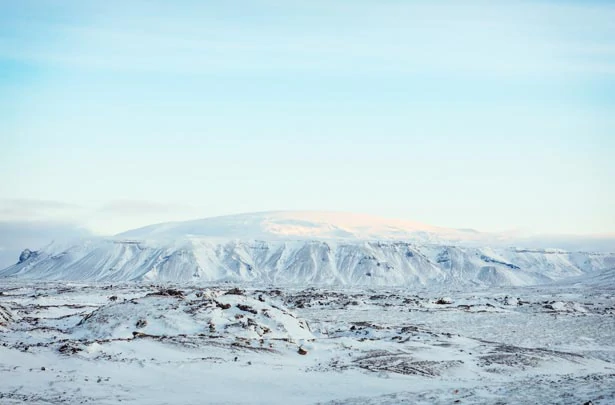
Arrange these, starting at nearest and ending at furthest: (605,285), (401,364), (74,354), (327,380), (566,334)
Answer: (327,380) → (74,354) → (401,364) → (566,334) → (605,285)

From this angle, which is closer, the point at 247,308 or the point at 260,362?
the point at 260,362

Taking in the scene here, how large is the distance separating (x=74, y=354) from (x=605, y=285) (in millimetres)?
143471

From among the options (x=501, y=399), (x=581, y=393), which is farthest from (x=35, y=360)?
(x=581, y=393)

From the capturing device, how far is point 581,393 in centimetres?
1862

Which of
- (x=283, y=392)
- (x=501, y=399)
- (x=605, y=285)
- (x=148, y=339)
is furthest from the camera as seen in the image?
(x=605, y=285)

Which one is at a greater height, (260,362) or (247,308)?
(247,308)

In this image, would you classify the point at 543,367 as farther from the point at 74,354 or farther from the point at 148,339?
the point at 74,354

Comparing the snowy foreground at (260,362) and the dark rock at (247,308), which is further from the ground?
the dark rock at (247,308)

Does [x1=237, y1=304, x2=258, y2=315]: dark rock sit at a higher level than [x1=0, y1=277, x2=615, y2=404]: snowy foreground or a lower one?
higher

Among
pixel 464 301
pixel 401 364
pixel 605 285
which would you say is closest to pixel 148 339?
pixel 401 364

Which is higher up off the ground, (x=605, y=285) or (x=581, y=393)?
(x=581, y=393)

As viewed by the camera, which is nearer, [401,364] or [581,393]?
[581,393]

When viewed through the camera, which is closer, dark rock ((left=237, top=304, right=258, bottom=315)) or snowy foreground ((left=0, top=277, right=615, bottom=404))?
snowy foreground ((left=0, top=277, right=615, bottom=404))

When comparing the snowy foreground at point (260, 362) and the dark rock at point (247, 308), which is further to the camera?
the dark rock at point (247, 308)
